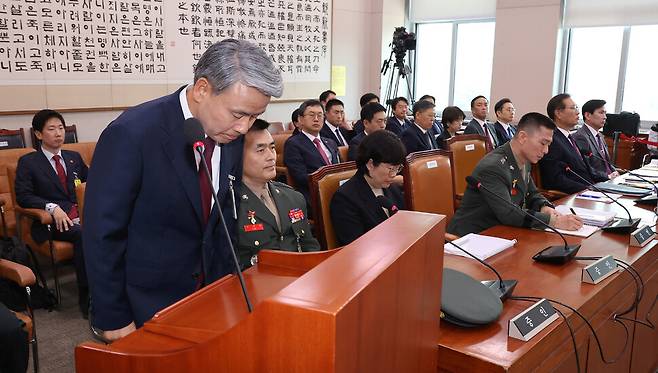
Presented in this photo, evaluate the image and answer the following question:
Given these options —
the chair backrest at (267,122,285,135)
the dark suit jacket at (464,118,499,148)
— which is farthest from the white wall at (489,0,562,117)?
the chair backrest at (267,122,285,135)

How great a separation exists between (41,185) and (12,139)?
3.31 ft

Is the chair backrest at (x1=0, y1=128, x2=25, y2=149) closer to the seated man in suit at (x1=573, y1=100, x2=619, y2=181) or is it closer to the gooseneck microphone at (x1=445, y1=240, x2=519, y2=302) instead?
the gooseneck microphone at (x1=445, y1=240, x2=519, y2=302)

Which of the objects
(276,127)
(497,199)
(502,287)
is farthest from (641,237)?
(276,127)

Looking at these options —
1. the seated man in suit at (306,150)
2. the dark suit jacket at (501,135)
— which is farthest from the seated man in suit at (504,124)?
the seated man in suit at (306,150)

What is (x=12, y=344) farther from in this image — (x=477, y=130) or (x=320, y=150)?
(x=477, y=130)

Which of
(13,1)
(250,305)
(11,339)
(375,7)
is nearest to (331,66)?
(375,7)

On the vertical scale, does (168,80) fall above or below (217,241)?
above

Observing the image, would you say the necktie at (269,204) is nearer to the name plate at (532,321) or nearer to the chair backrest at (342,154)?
the name plate at (532,321)

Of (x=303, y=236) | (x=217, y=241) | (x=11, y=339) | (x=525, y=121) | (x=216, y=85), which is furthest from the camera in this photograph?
(x=525, y=121)

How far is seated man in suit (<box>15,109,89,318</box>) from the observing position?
9.80ft

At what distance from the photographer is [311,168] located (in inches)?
154

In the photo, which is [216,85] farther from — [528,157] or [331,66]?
[331,66]

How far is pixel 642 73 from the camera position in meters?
6.01

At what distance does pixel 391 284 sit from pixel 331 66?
657 centimetres
